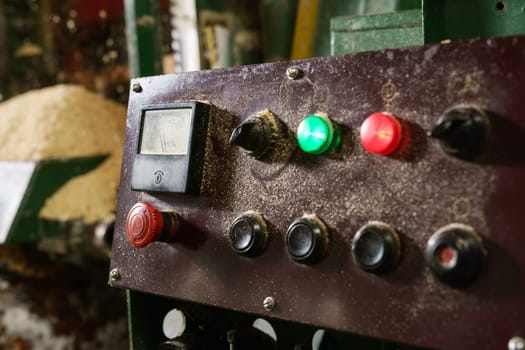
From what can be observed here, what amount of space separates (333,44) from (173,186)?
0.49 m

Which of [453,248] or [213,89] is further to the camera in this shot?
[213,89]

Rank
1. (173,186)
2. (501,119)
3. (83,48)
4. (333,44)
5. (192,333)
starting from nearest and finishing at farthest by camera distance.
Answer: (501,119)
(173,186)
(192,333)
(333,44)
(83,48)

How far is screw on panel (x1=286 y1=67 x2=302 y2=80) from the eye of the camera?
2.26 ft

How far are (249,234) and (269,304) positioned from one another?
90 millimetres

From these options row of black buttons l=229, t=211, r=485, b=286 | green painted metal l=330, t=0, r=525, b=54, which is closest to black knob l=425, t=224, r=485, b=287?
row of black buttons l=229, t=211, r=485, b=286

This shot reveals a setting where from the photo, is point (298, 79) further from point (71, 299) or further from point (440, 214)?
point (71, 299)

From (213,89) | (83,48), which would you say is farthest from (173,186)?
(83,48)

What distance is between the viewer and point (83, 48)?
91.7 inches

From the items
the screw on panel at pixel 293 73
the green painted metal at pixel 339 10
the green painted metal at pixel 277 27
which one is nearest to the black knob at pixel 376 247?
the screw on panel at pixel 293 73

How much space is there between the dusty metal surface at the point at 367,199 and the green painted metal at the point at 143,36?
0.56 m

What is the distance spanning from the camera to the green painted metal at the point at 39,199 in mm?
1567

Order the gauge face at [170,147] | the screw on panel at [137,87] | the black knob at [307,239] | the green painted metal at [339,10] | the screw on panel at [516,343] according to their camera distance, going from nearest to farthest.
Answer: the screw on panel at [516,343] → the black knob at [307,239] → the gauge face at [170,147] → the screw on panel at [137,87] → the green painted metal at [339,10]

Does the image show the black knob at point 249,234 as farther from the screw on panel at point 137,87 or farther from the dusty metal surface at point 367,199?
the screw on panel at point 137,87

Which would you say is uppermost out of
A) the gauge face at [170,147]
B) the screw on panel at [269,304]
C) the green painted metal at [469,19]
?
the green painted metal at [469,19]
